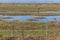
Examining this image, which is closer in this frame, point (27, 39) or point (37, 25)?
point (27, 39)

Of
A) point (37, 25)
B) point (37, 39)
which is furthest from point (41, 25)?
point (37, 39)

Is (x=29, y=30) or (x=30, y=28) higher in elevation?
(x=29, y=30)

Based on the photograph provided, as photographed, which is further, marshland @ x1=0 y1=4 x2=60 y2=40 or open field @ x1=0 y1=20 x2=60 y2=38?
open field @ x1=0 y1=20 x2=60 y2=38

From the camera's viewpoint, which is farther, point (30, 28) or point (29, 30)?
point (30, 28)

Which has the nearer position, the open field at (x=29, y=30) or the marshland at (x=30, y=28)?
the marshland at (x=30, y=28)

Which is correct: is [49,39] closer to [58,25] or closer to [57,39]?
[57,39]

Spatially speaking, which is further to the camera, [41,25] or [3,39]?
[41,25]

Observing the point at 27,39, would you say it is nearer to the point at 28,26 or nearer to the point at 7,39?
the point at 7,39

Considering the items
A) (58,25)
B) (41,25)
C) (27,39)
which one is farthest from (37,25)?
(27,39)

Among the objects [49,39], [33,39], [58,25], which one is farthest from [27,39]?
[58,25]
